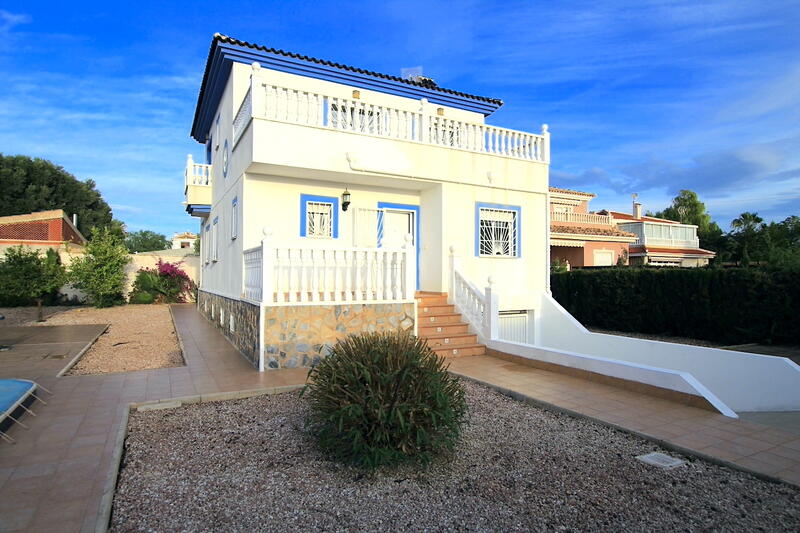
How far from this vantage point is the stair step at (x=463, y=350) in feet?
29.3

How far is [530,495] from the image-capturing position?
3479mm

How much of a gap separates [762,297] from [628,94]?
231 inches

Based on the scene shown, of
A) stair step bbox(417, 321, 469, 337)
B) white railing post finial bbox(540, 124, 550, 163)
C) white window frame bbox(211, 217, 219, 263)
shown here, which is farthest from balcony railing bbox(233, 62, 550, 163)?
stair step bbox(417, 321, 469, 337)

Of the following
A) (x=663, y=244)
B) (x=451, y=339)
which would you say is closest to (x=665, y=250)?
(x=663, y=244)

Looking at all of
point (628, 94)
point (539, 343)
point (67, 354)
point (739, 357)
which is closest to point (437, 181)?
point (539, 343)

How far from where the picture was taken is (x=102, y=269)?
18.8m

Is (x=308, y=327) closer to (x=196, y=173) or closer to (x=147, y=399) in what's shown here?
(x=147, y=399)

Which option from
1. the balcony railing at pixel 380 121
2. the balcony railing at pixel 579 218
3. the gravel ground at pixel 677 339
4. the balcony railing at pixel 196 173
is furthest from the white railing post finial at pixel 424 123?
the balcony railing at pixel 579 218

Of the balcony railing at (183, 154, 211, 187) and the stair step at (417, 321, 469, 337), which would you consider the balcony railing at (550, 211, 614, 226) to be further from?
the stair step at (417, 321, 469, 337)

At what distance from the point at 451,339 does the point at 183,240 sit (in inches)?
2898

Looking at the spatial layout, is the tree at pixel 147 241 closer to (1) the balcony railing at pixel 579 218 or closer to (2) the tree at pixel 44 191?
(2) the tree at pixel 44 191

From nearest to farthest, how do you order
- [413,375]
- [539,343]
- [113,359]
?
[413,375]
[113,359]
[539,343]

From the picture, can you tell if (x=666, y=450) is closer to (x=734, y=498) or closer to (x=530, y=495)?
(x=734, y=498)

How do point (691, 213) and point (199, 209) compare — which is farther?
point (691, 213)
